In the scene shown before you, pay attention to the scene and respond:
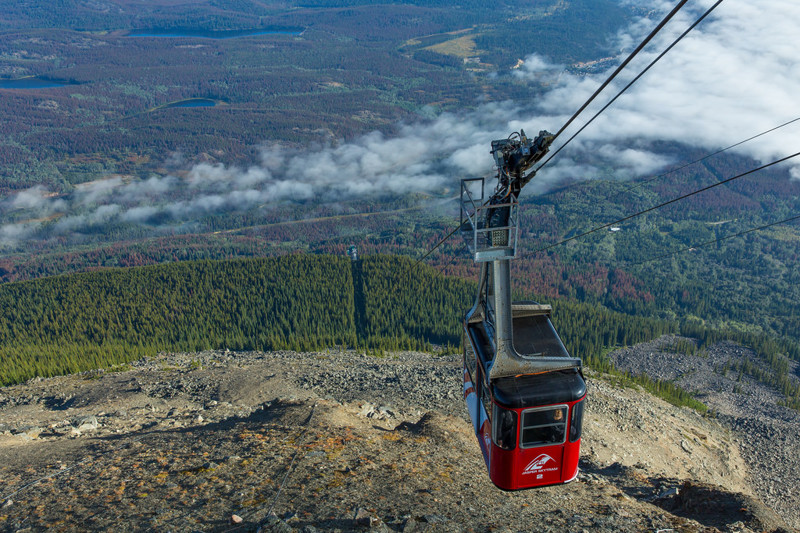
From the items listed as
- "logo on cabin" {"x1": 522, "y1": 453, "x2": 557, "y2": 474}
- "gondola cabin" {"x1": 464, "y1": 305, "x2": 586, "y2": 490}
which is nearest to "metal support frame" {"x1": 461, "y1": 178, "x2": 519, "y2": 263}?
"gondola cabin" {"x1": 464, "y1": 305, "x2": 586, "y2": 490}

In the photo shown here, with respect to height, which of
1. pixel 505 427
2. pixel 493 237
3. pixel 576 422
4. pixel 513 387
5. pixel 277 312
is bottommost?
pixel 277 312

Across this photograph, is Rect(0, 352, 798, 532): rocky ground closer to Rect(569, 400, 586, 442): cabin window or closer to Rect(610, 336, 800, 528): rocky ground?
Rect(610, 336, 800, 528): rocky ground

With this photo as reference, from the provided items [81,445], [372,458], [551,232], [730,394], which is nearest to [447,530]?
[372,458]

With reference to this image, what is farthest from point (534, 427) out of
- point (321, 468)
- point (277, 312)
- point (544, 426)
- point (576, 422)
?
point (277, 312)

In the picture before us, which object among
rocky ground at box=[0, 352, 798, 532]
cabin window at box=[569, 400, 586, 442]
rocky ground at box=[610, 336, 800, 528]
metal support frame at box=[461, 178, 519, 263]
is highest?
metal support frame at box=[461, 178, 519, 263]

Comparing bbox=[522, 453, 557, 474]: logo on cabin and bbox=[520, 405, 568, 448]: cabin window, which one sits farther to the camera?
bbox=[522, 453, 557, 474]: logo on cabin

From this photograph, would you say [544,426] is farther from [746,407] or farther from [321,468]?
[746,407]
